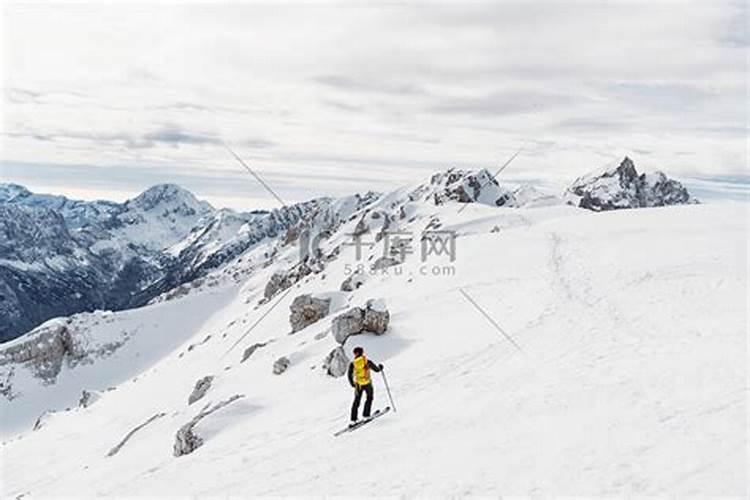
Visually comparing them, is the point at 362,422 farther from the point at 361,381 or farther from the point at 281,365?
the point at 281,365

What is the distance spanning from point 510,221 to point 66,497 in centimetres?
7405

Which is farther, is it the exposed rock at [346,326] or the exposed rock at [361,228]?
the exposed rock at [361,228]

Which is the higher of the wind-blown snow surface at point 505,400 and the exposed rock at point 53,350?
the wind-blown snow surface at point 505,400

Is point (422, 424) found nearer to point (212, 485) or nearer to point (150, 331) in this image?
point (212, 485)

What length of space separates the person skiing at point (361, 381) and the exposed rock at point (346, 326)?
1266 cm

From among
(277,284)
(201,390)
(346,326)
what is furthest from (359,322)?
(277,284)

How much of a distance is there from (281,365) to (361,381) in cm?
1328

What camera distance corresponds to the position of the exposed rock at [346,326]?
115 feet

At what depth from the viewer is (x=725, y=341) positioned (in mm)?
23031

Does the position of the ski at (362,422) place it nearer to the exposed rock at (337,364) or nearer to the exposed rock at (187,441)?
the exposed rock at (187,441)

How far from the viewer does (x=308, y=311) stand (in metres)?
48.0

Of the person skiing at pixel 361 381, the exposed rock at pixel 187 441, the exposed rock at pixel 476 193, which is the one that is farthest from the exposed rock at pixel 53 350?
the person skiing at pixel 361 381

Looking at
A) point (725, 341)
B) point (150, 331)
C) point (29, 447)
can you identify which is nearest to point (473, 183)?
point (150, 331)

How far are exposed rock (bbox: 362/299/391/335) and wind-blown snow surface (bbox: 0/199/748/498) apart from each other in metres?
0.67
